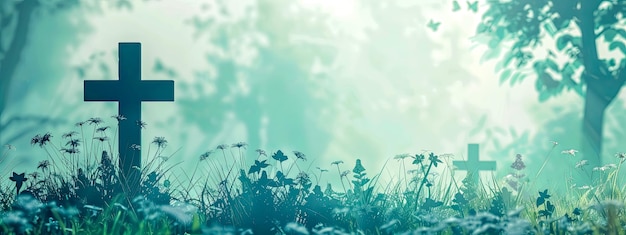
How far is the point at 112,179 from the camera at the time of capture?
7285 millimetres

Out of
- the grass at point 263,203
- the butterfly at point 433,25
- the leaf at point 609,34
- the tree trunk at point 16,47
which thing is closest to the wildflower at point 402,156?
the grass at point 263,203

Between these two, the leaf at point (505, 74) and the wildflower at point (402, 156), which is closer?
the wildflower at point (402, 156)

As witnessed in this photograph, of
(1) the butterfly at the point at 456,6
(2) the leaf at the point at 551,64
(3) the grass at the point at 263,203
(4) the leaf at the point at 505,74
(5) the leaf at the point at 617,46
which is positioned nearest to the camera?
(3) the grass at the point at 263,203

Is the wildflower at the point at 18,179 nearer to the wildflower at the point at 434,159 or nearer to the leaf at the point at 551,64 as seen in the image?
the wildflower at the point at 434,159

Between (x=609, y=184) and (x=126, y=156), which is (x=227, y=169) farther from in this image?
(x=609, y=184)

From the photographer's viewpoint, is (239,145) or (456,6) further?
(456,6)

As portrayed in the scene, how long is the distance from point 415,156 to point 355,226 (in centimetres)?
79

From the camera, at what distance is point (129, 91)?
8.48 metres

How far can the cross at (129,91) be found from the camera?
820 centimetres

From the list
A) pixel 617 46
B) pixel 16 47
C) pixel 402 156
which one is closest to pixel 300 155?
pixel 402 156

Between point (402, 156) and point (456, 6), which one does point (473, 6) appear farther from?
point (402, 156)

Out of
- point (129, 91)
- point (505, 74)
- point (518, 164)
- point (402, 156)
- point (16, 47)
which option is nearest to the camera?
point (402, 156)

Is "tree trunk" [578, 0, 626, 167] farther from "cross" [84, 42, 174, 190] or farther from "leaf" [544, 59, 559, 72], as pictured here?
"cross" [84, 42, 174, 190]

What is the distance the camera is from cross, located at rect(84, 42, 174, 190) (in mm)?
8203
